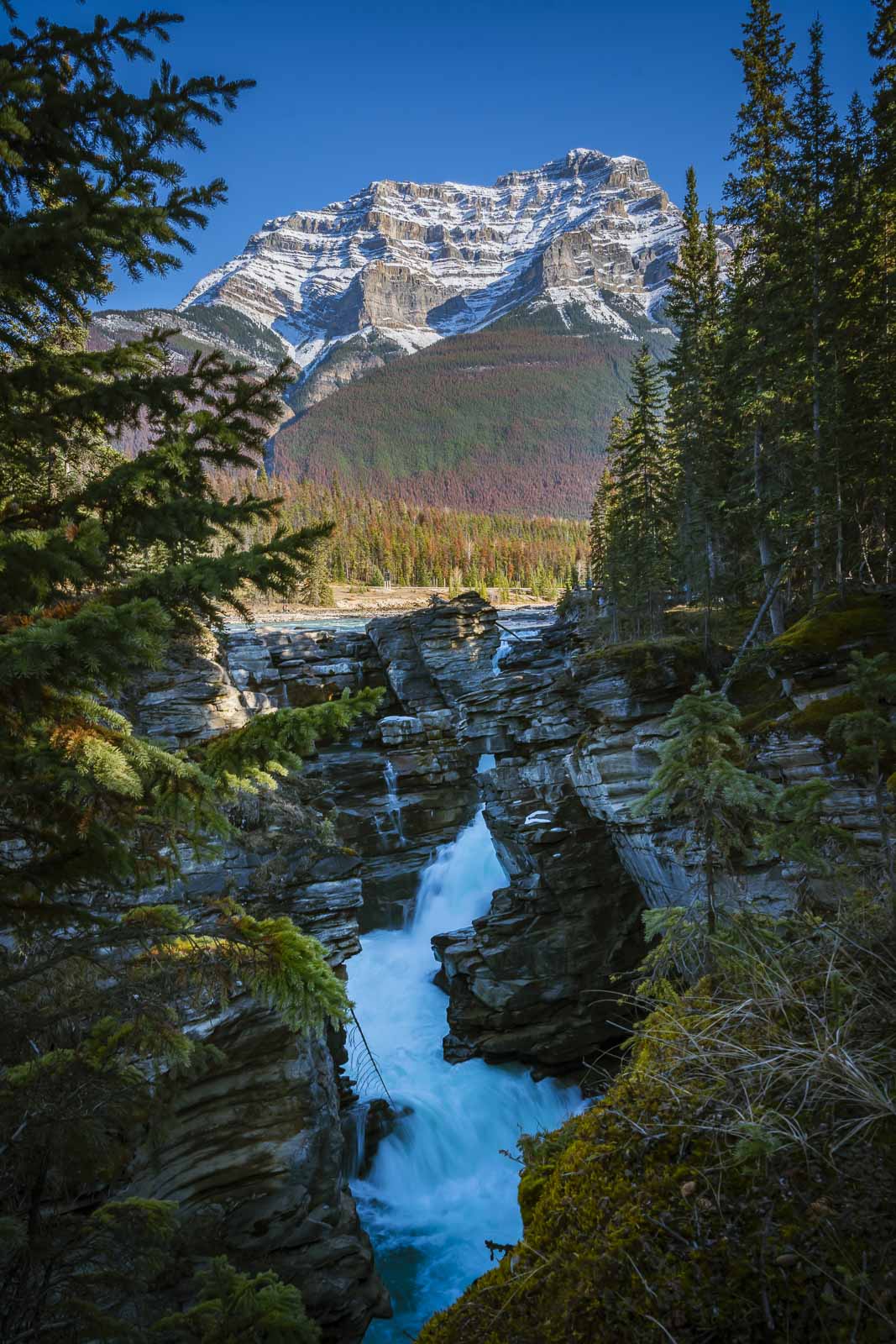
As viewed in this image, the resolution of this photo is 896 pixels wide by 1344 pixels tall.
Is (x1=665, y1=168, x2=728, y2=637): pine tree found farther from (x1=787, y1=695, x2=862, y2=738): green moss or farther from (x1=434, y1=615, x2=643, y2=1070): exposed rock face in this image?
(x1=787, y1=695, x2=862, y2=738): green moss

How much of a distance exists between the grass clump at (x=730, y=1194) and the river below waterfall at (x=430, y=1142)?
368 inches

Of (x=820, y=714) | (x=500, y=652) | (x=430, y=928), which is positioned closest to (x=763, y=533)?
(x=820, y=714)

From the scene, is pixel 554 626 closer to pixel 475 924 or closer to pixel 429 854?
pixel 429 854

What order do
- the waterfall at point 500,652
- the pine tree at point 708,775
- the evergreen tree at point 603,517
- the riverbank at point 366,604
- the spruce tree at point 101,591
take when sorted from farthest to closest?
the riverbank at point 366,604, the evergreen tree at point 603,517, the waterfall at point 500,652, the pine tree at point 708,775, the spruce tree at point 101,591

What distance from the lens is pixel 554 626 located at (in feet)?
165

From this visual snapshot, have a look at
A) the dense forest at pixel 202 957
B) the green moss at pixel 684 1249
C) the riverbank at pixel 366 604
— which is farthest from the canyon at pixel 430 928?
the riverbank at pixel 366 604

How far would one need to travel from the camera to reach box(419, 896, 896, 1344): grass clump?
2119 mm

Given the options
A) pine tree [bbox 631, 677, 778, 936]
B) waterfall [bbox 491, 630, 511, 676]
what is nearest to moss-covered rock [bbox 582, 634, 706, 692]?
pine tree [bbox 631, 677, 778, 936]

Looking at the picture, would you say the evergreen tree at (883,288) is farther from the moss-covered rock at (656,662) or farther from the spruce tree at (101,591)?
the spruce tree at (101,591)

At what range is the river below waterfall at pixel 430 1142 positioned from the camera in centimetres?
1133

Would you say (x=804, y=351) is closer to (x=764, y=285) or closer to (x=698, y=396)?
(x=764, y=285)

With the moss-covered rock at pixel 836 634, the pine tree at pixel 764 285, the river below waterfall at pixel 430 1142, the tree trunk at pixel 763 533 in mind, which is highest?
the pine tree at pixel 764 285

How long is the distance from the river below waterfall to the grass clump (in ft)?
30.7

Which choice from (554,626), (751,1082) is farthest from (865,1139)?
(554,626)
